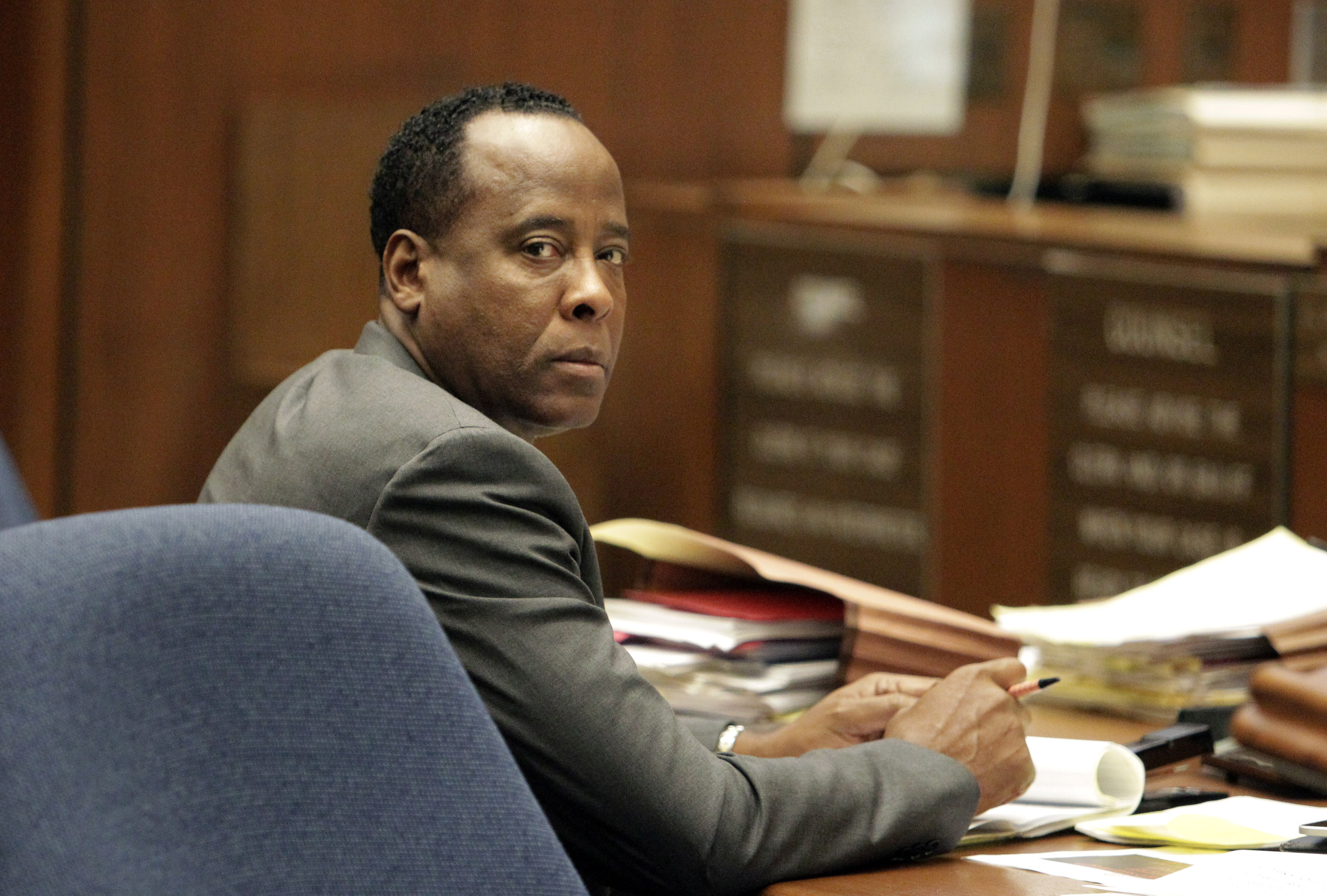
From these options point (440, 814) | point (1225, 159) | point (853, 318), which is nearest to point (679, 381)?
point (853, 318)

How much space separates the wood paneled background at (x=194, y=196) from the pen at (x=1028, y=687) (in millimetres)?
2154

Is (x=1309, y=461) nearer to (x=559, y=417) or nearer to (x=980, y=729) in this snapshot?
(x=980, y=729)

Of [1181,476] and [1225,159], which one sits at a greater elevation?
[1225,159]

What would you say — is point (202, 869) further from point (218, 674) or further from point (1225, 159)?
point (1225, 159)

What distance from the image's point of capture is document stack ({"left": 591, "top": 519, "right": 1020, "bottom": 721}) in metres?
1.43

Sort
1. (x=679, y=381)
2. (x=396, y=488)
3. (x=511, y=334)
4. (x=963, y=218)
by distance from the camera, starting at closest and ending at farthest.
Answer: (x=396, y=488)
(x=511, y=334)
(x=963, y=218)
(x=679, y=381)

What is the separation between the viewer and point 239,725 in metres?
0.83

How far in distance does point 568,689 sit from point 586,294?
1.04 feet

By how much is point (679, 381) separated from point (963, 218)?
31.9 inches

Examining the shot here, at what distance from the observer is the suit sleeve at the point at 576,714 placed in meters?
1.01

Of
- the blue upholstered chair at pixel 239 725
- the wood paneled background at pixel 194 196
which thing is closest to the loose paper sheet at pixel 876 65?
the wood paneled background at pixel 194 196

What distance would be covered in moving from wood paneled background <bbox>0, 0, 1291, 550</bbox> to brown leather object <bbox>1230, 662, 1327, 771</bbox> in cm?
204

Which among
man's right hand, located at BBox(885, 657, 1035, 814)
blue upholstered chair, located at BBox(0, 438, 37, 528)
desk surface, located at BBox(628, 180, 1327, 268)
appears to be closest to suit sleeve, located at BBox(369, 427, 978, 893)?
man's right hand, located at BBox(885, 657, 1035, 814)

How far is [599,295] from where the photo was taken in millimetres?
1206
